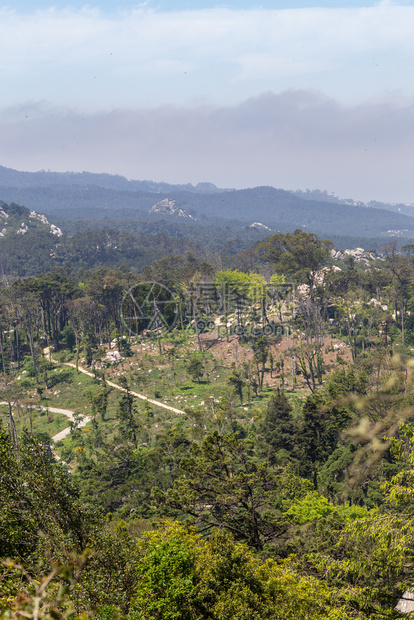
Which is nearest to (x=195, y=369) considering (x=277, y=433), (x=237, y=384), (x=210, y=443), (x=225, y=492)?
(x=237, y=384)

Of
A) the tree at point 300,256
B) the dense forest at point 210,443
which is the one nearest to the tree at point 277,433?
the dense forest at point 210,443

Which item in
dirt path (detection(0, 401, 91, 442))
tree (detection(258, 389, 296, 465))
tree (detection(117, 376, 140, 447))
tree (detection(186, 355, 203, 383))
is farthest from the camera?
tree (detection(186, 355, 203, 383))

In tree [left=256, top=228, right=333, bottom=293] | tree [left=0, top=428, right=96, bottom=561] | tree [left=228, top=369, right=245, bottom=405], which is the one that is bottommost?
tree [left=228, top=369, right=245, bottom=405]

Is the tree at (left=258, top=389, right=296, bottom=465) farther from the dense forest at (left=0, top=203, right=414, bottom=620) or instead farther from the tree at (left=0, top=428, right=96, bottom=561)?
the tree at (left=0, top=428, right=96, bottom=561)

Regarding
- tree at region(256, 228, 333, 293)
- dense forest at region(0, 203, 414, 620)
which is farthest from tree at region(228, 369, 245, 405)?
tree at region(256, 228, 333, 293)

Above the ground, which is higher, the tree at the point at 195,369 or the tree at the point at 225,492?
the tree at the point at 225,492

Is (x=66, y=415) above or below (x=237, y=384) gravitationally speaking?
below

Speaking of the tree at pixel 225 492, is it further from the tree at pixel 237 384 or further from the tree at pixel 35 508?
the tree at pixel 237 384

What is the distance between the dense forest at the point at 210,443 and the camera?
9.38m

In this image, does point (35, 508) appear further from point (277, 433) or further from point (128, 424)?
point (128, 424)

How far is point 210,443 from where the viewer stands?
49.9 feet

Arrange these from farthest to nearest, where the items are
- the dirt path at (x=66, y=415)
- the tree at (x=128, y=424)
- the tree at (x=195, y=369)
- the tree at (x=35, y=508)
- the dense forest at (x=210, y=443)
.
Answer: the tree at (x=195, y=369), the dirt path at (x=66, y=415), the tree at (x=128, y=424), the tree at (x=35, y=508), the dense forest at (x=210, y=443)

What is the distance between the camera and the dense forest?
9375mm

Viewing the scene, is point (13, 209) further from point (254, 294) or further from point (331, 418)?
point (331, 418)
